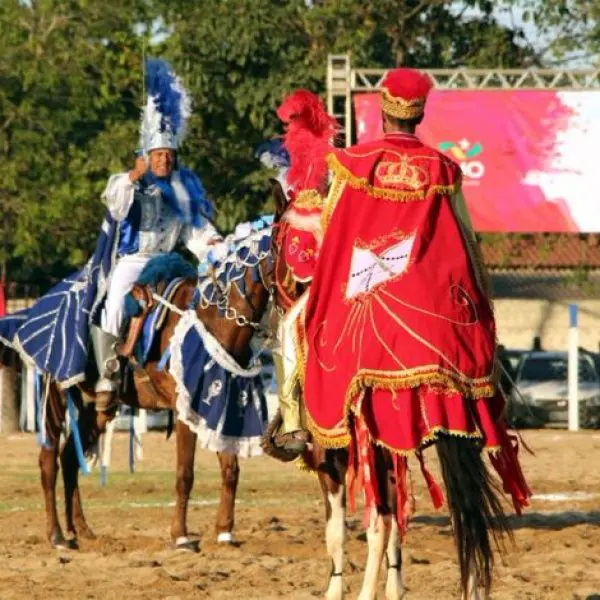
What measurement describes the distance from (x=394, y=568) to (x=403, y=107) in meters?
2.07

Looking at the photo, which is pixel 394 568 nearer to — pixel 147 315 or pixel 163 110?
pixel 147 315

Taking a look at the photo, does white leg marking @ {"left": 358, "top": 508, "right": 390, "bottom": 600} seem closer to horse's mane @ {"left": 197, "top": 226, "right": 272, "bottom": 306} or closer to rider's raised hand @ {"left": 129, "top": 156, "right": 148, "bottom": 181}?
horse's mane @ {"left": 197, "top": 226, "right": 272, "bottom": 306}

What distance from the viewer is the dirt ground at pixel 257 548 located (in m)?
9.91

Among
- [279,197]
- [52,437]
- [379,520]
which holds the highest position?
[279,197]

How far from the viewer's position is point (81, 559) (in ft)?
37.7

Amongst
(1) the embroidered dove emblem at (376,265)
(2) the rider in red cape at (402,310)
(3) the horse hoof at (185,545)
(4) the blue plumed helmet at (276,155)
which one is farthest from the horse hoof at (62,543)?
(1) the embroidered dove emblem at (376,265)

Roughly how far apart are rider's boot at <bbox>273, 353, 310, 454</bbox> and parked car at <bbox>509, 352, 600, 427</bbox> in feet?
56.2

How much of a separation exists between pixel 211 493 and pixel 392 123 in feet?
27.8

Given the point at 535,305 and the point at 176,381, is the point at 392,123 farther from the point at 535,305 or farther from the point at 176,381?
Answer: the point at 535,305

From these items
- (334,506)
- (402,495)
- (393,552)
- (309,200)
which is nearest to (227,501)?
(334,506)

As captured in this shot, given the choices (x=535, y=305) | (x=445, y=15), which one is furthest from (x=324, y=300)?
(x=535, y=305)

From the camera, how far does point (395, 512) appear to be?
8.41 metres

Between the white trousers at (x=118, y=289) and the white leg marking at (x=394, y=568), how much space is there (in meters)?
4.21

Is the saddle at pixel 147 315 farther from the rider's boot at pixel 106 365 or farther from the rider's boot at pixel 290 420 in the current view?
the rider's boot at pixel 290 420
